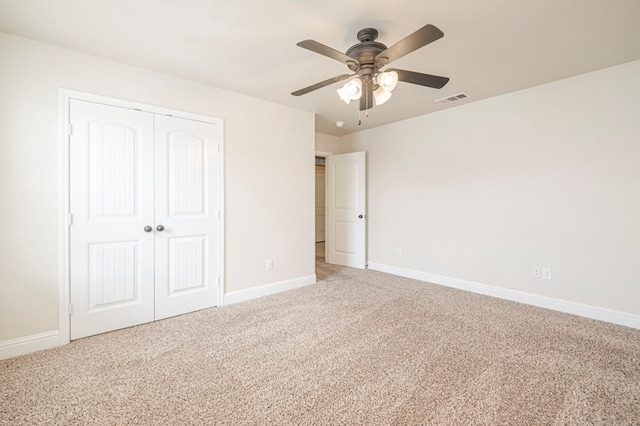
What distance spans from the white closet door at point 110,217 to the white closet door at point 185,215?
0.10 meters

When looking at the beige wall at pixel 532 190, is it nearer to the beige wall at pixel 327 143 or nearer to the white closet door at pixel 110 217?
the beige wall at pixel 327 143

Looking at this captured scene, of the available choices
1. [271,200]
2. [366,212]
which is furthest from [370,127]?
[271,200]

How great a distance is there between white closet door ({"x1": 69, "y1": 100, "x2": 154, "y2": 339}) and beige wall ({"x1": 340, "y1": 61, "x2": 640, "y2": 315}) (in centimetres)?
360

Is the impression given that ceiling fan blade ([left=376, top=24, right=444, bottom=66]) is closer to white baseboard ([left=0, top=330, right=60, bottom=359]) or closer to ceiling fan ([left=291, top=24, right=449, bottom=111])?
ceiling fan ([left=291, top=24, right=449, bottom=111])

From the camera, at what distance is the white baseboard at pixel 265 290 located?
130 inches

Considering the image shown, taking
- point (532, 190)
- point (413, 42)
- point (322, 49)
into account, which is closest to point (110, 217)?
point (322, 49)

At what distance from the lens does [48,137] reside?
7.53ft

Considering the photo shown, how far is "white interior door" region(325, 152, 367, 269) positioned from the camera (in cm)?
496

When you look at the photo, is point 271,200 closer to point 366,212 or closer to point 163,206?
point 163,206

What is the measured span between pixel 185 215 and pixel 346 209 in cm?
294

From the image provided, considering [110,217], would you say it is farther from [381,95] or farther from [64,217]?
[381,95]

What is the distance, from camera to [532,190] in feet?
10.7

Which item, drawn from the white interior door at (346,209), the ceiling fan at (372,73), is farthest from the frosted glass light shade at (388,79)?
the white interior door at (346,209)

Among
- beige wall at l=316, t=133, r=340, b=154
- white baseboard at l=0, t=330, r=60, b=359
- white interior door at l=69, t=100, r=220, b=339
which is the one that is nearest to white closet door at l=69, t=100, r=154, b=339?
white interior door at l=69, t=100, r=220, b=339
